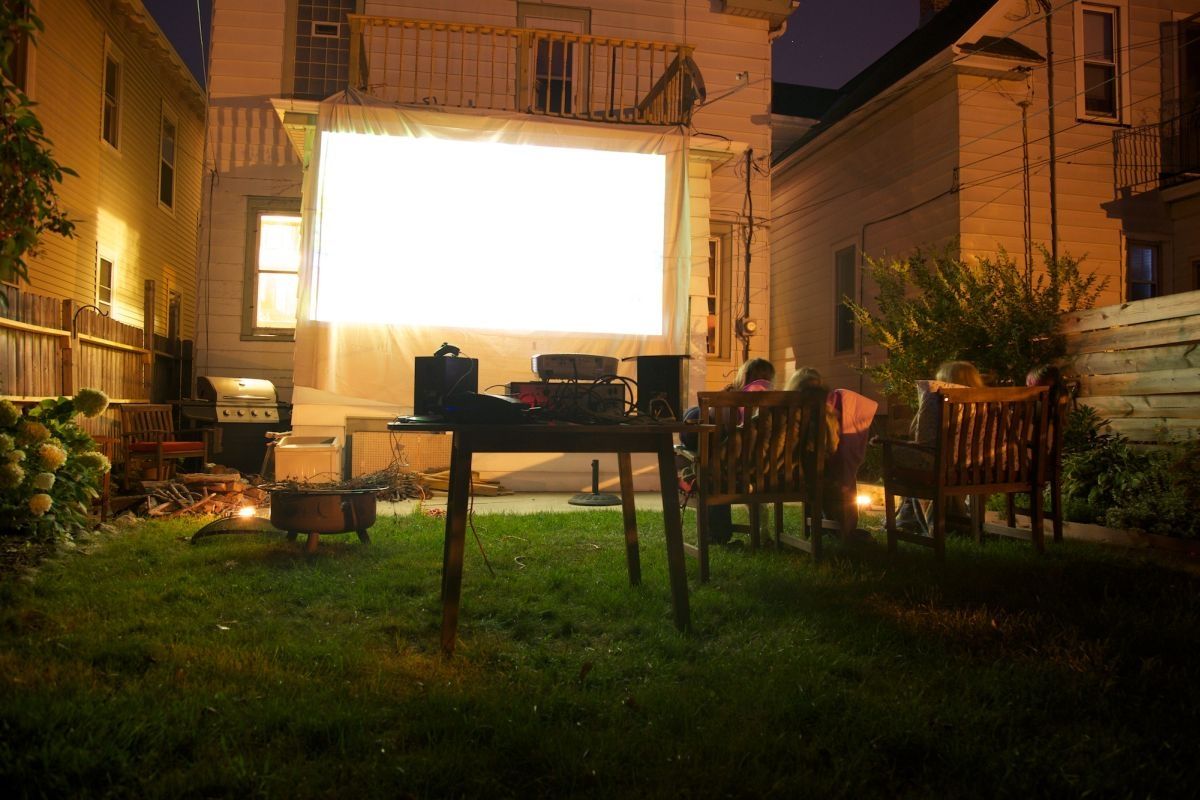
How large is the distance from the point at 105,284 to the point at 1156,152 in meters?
14.6

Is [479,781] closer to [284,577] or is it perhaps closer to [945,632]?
[945,632]

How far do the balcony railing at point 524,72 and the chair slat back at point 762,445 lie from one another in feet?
16.4

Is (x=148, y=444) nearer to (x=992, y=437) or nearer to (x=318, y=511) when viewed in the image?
(x=318, y=511)

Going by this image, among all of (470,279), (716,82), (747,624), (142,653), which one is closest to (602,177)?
(470,279)

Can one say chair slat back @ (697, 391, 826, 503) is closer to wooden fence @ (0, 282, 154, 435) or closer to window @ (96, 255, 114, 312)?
wooden fence @ (0, 282, 154, 435)

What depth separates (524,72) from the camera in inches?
317

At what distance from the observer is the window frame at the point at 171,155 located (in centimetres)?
1278

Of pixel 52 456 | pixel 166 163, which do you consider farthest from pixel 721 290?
pixel 166 163

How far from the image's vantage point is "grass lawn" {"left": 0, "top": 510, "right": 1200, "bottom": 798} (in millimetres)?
1683

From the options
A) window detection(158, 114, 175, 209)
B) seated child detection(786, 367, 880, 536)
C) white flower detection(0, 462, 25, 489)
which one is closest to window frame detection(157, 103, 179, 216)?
window detection(158, 114, 175, 209)

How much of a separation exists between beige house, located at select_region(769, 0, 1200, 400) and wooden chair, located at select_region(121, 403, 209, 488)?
335 inches

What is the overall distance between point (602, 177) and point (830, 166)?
5870 millimetres

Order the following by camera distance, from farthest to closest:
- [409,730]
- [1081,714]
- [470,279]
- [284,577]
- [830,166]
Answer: [830,166], [470,279], [284,577], [1081,714], [409,730]

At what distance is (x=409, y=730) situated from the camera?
74.2 inches
